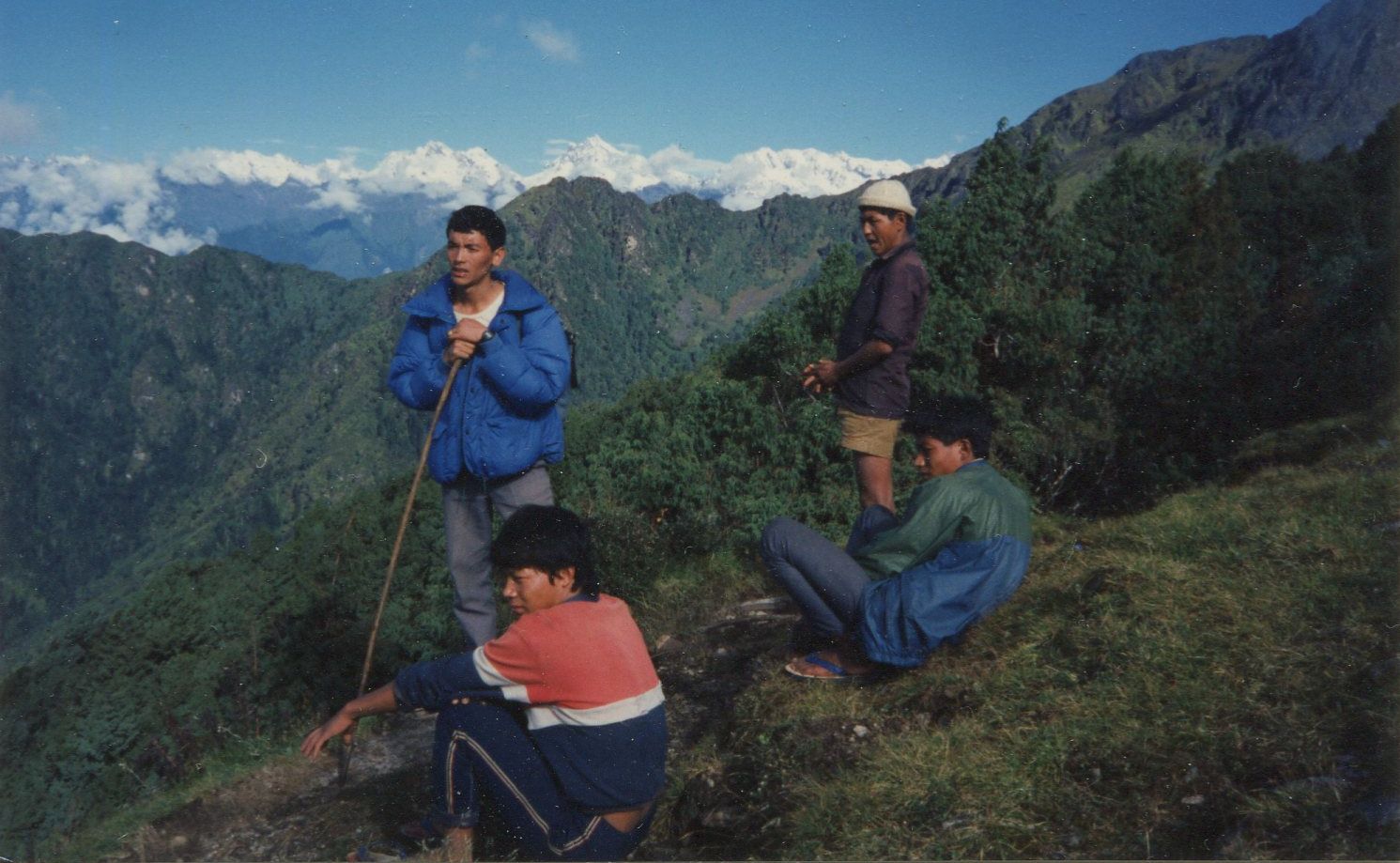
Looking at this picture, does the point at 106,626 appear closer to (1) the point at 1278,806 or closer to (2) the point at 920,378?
(2) the point at 920,378

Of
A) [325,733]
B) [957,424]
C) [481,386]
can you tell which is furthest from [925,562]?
[325,733]

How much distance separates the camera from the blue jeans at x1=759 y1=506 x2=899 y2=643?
160 inches

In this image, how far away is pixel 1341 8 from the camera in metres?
138

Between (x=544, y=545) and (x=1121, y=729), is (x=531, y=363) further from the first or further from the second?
(x=1121, y=729)

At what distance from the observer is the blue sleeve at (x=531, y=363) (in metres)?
4.23

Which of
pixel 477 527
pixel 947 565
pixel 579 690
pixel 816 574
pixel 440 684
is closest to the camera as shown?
pixel 579 690

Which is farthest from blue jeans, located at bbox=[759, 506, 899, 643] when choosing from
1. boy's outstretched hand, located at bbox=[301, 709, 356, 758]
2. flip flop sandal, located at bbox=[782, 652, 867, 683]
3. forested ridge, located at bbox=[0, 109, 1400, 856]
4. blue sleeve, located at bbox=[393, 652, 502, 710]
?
forested ridge, located at bbox=[0, 109, 1400, 856]

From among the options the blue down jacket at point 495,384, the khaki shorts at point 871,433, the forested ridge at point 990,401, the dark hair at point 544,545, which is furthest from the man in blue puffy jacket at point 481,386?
the forested ridge at point 990,401

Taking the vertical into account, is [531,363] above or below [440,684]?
above

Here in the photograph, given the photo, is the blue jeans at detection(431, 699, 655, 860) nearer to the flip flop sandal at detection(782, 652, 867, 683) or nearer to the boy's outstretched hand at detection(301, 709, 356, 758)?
the boy's outstretched hand at detection(301, 709, 356, 758)

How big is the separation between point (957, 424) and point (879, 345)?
0.85 meters

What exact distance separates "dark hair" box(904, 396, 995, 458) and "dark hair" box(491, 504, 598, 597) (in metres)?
1.89

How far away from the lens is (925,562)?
13.4 ft

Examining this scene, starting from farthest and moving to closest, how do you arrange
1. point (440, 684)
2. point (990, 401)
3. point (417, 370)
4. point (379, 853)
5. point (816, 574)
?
point (990, 401), point (417, 370), point (816, 574), point (379, 853), point (440, 684)
